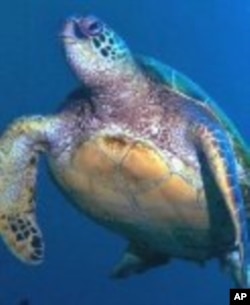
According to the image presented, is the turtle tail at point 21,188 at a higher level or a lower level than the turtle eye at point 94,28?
lower

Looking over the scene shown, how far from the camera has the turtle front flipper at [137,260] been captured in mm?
3926

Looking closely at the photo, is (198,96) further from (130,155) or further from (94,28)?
(94,28)

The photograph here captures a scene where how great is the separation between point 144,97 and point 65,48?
452mm

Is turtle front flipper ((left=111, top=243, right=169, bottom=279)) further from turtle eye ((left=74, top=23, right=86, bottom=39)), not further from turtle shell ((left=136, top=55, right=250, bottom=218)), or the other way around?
turtle eye ((left=74, top=23, right=86, bottom=39))

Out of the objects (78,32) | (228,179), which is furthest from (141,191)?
(78,32)

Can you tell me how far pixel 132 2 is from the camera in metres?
13.2

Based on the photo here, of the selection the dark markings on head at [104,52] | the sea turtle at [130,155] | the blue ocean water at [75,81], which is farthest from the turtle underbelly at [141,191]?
the blue ocean water at [75,81]

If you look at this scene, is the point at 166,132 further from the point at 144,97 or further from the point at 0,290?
the point at 0,290

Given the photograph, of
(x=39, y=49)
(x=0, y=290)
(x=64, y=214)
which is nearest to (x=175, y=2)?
(x=39, y=49)

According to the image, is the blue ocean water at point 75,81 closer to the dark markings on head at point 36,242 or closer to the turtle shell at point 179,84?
the turtle shell at point 179,84

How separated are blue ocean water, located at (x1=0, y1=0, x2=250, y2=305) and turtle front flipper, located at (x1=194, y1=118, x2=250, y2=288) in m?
8.35

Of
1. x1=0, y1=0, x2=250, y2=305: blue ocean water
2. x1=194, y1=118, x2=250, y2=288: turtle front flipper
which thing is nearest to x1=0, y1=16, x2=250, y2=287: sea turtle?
x1=194, y1=118, x2=250, y2=288: turtle front flipper

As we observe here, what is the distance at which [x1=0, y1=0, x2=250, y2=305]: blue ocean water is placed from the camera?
12117 mm

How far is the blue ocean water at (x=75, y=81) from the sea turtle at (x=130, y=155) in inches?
314
